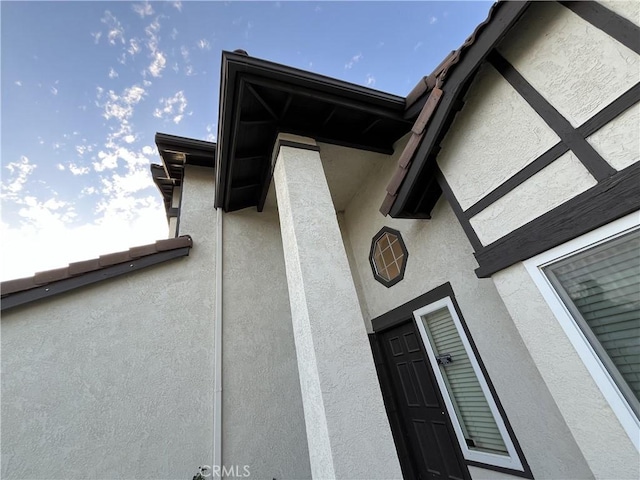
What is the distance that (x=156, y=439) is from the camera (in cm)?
311

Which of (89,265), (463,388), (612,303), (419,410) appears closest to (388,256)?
(463,388)

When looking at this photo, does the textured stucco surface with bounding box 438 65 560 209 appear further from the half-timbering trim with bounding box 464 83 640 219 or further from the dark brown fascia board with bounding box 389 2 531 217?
the dark brown fascia board with bounding box 389 2 531 217

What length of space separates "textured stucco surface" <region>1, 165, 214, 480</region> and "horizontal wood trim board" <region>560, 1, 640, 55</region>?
209 inches

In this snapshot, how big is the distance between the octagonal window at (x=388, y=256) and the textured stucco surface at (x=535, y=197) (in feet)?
6.36

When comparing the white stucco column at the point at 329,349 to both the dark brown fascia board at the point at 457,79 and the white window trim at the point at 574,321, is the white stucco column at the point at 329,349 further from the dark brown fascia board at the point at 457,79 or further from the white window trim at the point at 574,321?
the white window trim at the point at 574,321

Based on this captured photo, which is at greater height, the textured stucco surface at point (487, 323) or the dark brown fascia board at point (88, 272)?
the dark brown fascia board at point (88, 272)

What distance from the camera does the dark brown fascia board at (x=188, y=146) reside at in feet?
15.3

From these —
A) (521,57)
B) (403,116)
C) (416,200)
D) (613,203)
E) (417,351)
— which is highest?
(403,116)

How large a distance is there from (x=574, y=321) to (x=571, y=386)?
472 millimetres

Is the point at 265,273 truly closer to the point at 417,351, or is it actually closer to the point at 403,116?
the point at 417,351

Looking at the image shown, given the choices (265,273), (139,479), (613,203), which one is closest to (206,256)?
(265,273)

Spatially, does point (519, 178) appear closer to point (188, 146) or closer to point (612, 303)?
point (612, 303)

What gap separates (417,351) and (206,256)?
414 cm

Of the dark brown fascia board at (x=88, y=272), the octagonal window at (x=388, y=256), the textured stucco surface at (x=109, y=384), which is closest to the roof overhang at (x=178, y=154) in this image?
the dark brown fascia board at (x=88, y=272)
